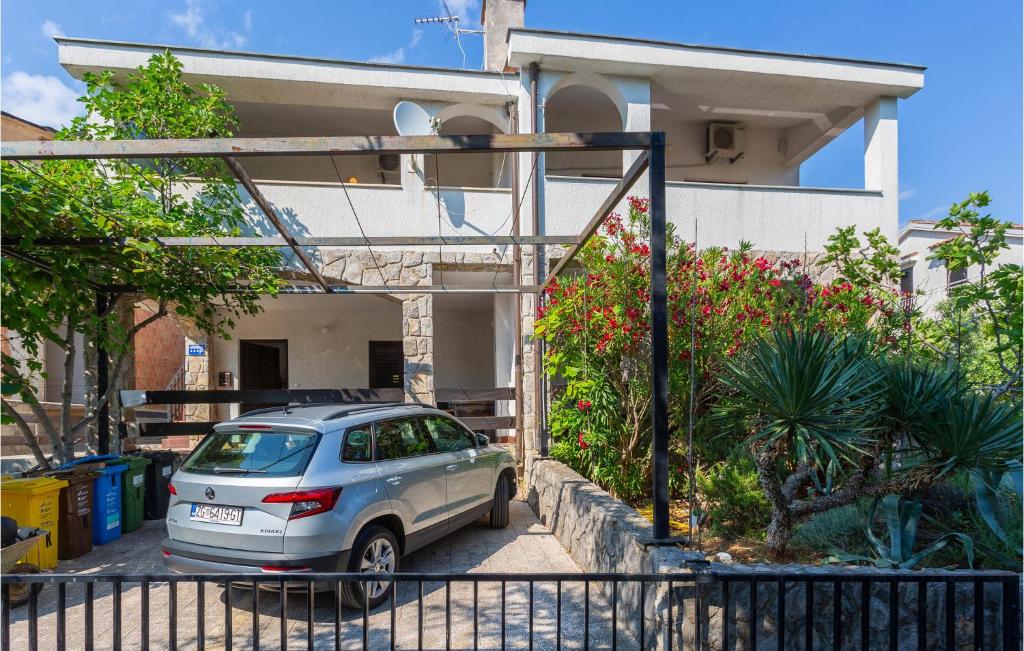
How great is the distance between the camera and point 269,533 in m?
3.55

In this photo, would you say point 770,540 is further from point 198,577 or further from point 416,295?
point 416,295

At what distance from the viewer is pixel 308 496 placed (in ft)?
11.8

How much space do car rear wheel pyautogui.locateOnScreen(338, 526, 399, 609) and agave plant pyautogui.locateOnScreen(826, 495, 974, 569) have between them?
3101 millimetres

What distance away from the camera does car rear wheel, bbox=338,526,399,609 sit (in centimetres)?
384

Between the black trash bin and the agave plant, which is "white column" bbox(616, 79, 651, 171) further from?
the black trash bin

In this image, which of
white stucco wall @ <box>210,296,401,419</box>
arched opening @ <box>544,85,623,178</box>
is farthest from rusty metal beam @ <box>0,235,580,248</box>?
white stucco wall @ <box>210,296,401,419</box>

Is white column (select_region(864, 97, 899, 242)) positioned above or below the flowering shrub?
above

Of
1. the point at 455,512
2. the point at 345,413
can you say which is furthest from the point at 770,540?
the point at 345,413

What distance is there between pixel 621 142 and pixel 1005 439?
9.94ft

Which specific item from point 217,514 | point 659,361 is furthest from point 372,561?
point 659,361

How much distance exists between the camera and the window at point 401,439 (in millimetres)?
4371

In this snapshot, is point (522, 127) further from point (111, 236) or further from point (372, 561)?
point (372, 561)

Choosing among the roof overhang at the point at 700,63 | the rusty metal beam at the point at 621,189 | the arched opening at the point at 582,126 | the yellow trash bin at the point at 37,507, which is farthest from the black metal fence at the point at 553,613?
the arched opening at the point at 582,126

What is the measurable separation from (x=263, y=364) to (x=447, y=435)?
29.4ft
